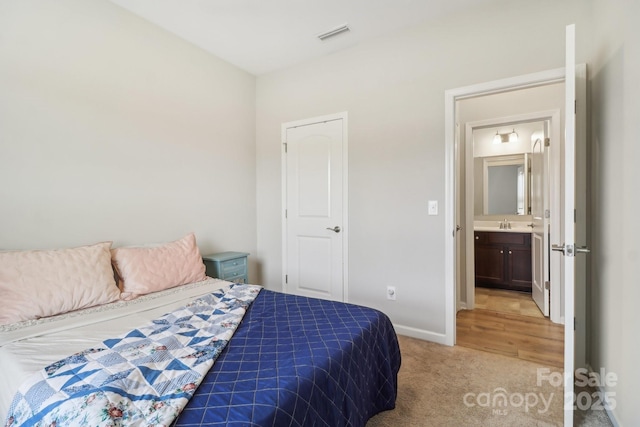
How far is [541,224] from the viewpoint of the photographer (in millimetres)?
3389

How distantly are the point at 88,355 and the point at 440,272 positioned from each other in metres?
2.38

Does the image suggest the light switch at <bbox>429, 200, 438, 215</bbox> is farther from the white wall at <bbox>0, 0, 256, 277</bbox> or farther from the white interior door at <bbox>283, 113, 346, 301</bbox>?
the white wall at <bbox>0, 0, 256, 277</bbox>

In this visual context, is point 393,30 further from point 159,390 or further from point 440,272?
point 159,390

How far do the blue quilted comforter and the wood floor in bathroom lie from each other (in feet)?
4.34

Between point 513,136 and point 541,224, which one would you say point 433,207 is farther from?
point 513,136

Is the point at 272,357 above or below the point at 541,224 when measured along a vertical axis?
below

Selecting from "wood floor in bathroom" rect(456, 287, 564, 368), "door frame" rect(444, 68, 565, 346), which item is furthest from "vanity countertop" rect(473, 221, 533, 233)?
"door frame" rect(444, 68, 565, 346)

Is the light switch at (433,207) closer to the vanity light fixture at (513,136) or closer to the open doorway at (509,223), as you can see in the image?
the open doorway at (509,223)

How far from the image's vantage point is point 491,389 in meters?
1.94

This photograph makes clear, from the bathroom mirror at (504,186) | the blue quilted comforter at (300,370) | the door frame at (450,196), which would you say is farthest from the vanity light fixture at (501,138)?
the blue quilted comforter at (300,370)

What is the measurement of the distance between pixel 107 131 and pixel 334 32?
2057mm

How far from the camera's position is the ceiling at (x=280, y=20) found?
92.6 inches

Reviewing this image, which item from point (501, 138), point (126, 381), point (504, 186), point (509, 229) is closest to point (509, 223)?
point (509, 229)

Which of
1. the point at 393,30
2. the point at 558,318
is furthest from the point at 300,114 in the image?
the point at 558,318
